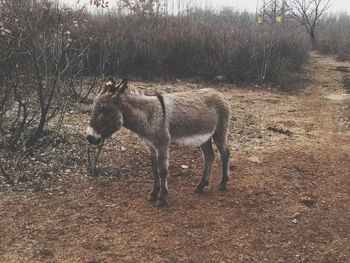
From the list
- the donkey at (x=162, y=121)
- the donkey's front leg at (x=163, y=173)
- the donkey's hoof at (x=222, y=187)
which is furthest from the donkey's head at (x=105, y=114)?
the donkey's hoof at (x=222, y=187)

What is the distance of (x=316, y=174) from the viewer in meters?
6.04

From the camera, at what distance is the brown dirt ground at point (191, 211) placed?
3.85 meters

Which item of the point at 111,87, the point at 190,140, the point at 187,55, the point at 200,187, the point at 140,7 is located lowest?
the point at 200,187

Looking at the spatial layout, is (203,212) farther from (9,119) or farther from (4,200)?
(9,119)

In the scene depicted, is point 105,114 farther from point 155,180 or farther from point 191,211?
point 191,211

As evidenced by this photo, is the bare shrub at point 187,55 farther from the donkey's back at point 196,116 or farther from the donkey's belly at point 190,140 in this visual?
the donkey's belly at point 190,140

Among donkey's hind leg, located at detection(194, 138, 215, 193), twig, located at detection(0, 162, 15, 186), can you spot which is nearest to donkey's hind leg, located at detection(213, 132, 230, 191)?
donkey's hind leg, located at detection(194, 138, 215, 193)

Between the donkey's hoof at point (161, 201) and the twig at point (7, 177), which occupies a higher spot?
the twig at point (7, 177)

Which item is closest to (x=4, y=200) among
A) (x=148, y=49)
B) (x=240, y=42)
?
(x=148, y=49)

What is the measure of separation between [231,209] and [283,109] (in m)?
6.05

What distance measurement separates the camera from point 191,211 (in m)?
4.63

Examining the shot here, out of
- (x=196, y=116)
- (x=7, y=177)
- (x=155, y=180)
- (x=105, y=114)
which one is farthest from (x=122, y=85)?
(x=7, y=177)

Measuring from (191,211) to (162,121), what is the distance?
1129 millimetres

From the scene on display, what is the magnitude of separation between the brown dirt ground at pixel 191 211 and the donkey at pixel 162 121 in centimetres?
45
